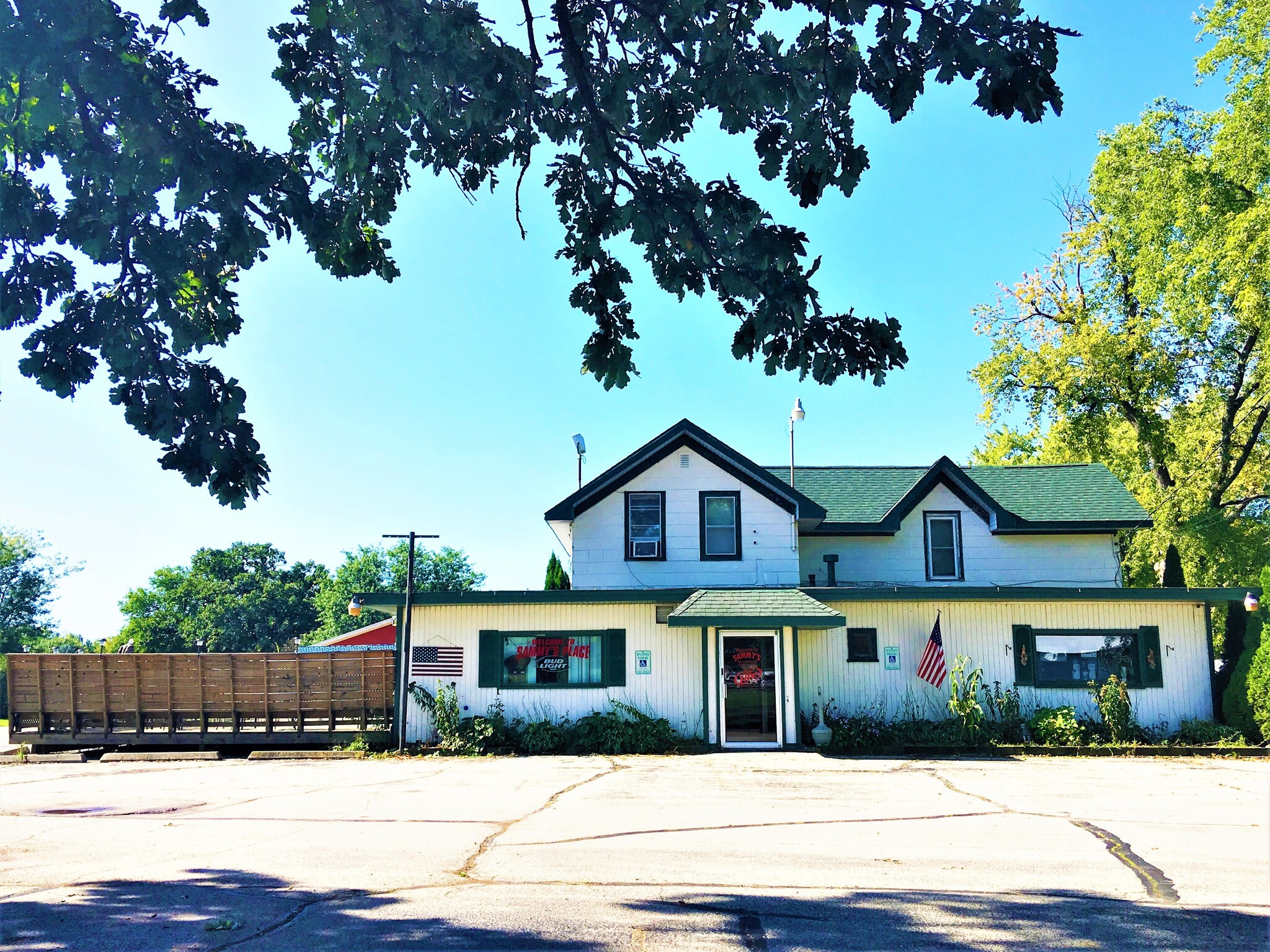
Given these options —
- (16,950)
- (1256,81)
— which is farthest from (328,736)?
(1256,81)

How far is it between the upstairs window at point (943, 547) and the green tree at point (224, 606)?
198 feet

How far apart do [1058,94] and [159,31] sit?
650 centimetres

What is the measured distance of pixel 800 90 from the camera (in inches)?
266

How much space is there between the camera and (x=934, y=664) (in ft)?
64.1

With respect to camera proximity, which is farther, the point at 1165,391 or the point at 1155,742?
the point at 1165,391

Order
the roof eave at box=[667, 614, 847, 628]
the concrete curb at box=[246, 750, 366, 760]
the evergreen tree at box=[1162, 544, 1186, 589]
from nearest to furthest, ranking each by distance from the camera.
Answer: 1. the roof eave at box=[667, 614, 847, 628]
2. the concrete curb at box=[246, 750, 366, 760]
3. the evergreen tree at box=[1162, 544, 1186, 589]

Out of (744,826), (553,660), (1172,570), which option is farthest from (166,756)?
(1172,570)

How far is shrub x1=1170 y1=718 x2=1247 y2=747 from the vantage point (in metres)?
18.9

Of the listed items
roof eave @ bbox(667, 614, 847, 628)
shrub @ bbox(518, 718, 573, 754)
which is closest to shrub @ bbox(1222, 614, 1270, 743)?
roof eave @ bbox(667, 614, 847, 628)

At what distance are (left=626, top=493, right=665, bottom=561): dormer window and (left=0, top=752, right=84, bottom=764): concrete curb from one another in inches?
461

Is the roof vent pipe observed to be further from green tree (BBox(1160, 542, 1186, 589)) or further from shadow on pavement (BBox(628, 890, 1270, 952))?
shadow on pavement (BBox(628, 890, 1270, 952))

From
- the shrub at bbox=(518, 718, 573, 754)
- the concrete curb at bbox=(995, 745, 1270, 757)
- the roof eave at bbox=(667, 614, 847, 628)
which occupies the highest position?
the roof eave at bbox=(667, 614, 847, 628)

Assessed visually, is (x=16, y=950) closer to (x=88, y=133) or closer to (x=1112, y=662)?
Result: (x=88, y=133)

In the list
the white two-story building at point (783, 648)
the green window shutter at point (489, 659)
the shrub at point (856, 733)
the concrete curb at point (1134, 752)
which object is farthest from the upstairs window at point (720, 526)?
the concrete curb at point (1134, 752)
